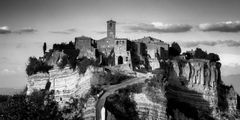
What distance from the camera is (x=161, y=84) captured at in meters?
54.2

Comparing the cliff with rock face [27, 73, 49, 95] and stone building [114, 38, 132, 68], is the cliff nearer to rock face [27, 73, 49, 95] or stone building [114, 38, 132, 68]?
rock face [27, 73, 49, 95]

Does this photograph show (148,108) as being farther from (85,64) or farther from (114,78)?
(85,64)

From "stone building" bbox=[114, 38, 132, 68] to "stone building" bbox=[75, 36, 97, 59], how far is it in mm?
2388

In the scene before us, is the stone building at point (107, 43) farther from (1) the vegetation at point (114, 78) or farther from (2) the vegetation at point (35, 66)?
(2) the vegetation at point (35, 66)

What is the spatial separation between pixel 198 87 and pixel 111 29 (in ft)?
39.4

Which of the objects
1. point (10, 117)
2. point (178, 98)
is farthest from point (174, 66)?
point (10, 117)

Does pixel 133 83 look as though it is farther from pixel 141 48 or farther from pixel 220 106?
pixel 220 106

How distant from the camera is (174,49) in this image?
6569 cm

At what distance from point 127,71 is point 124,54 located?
309cm

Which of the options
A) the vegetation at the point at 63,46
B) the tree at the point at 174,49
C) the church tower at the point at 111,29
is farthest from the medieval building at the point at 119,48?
the tree at the point at 174,49

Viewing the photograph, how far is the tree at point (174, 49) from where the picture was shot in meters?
65.1

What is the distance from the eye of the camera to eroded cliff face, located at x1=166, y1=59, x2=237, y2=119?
61781 mm

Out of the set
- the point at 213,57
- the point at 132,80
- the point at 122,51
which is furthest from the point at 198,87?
the point at 132,80

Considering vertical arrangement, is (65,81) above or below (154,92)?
above
